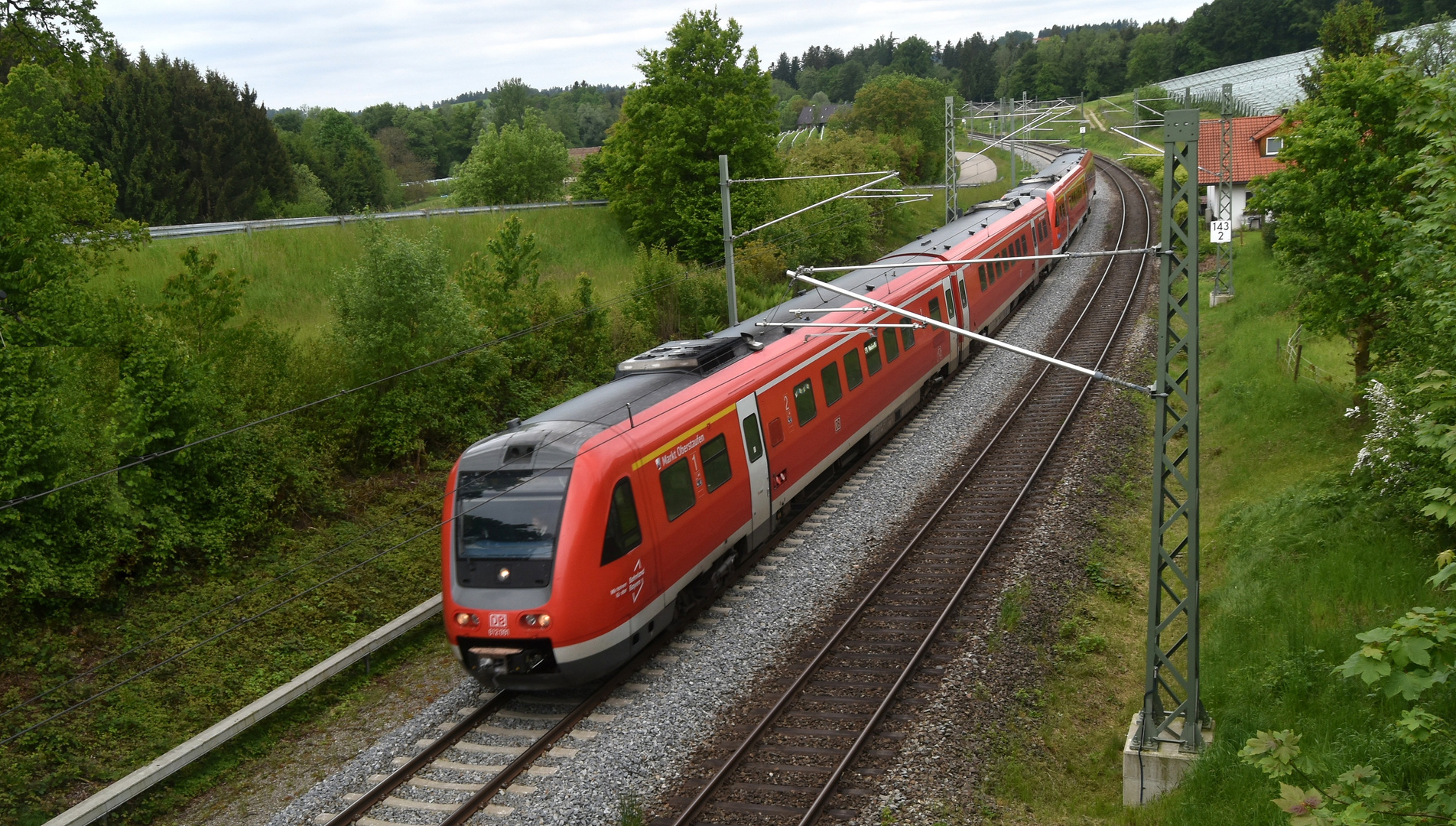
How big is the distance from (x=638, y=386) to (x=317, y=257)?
17622 mm

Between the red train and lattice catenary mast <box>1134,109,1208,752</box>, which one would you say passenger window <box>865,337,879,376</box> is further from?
lattice catenary mast <box>1134,109,1208,752</box>

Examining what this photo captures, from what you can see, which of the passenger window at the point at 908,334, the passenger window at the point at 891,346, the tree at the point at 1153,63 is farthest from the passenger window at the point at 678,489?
the tree at the point at 1153,63

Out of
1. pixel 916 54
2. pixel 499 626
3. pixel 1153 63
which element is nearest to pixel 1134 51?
pixel 1153 63

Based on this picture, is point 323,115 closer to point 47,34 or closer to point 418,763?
point 47,34

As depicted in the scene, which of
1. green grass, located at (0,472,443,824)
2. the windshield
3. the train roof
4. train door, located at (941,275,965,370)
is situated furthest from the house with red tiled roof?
the windshield

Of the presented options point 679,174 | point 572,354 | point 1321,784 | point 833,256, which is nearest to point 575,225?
point 679,174

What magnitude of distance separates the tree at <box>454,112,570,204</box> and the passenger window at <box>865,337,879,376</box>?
105 feet

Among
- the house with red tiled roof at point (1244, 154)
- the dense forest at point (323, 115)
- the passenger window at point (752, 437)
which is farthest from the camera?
the house with red tiled roof at point (1244, 154)

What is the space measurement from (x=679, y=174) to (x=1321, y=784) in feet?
101

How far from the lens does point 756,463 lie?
14523 millimetres

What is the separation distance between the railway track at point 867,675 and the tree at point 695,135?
1633cm

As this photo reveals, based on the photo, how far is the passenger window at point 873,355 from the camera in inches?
734

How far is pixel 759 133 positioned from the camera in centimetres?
3503

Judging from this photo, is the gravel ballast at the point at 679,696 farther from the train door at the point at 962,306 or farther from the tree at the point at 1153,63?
the tree at the point at 1153,63
